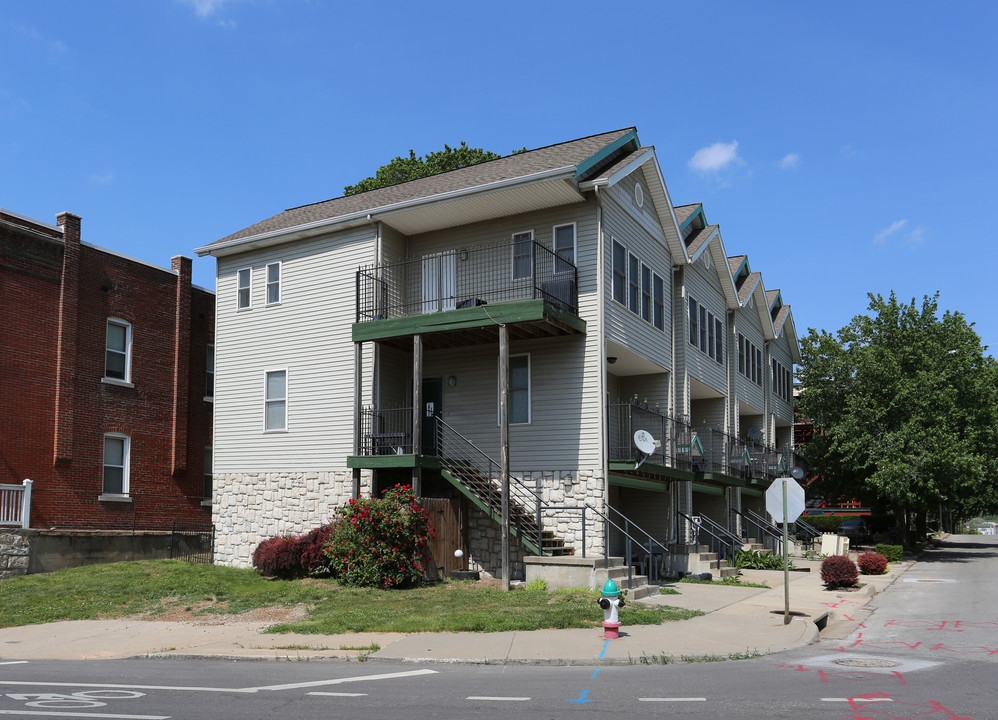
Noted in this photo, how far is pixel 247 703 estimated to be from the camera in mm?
8562

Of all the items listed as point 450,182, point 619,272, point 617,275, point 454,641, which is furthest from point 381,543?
point 450,182

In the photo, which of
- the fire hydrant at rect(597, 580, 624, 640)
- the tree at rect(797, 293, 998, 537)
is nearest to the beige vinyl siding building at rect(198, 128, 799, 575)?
the fire hydrant at rect(597, 580, 624, 640)

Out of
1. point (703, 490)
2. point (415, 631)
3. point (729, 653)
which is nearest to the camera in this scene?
point (729, 653)

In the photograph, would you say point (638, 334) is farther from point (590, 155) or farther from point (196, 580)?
point (196, 580)

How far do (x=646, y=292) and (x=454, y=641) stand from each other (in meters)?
13.5

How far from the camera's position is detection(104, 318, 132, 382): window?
26.2 m

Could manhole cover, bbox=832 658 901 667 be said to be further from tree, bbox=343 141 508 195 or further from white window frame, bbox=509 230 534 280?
tree, bbox=343 141 508 195

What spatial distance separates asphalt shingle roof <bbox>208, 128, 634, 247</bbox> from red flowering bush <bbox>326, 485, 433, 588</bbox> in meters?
7.48

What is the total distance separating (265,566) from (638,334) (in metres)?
10.7

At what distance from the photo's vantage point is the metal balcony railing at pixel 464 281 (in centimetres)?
2072

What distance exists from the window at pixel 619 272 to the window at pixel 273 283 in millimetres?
8978

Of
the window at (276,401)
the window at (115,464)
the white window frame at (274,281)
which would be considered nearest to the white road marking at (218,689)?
the window at (276,401)

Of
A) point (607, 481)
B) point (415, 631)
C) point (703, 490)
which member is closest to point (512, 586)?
point (607, 481)

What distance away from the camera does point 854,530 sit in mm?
48344
